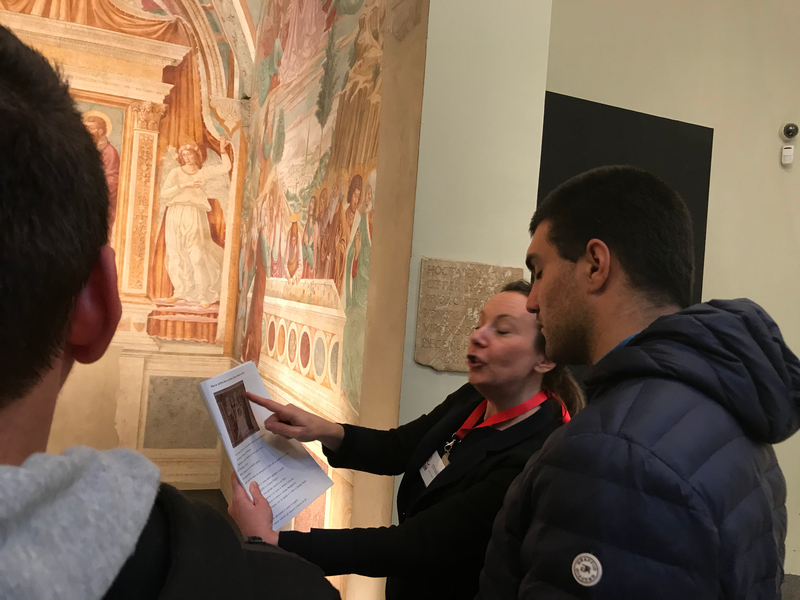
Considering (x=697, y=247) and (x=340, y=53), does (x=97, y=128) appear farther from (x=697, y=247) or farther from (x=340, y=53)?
(x=697, y=247)

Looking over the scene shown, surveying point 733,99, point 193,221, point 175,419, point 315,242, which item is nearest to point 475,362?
point 315,242

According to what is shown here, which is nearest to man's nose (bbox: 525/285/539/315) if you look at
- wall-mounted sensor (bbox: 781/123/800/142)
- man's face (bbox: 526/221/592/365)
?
man's face (bbox: 526/221/592/365)

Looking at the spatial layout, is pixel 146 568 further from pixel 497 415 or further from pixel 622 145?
pixel 622 145

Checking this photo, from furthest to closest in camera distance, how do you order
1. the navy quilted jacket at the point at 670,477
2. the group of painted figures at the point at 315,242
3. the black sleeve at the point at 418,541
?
the group of painted figures at the point at 315,242
the black sleeve at the point at 418,541
the navy quilted jacket at the point at 670,477

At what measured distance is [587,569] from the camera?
1.17 meters

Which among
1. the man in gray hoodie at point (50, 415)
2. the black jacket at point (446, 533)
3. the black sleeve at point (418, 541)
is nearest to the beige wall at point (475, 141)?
the black jacket at point (446, 533)

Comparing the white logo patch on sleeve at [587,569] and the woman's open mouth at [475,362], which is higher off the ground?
the woman's open mouth at [475,362]

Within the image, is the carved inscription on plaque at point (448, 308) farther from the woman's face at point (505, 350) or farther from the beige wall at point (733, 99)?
the beige wall at point (733, 99)

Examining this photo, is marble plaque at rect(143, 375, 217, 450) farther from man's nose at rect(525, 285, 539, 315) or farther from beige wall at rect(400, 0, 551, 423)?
man's nose at rect(525, 285, 539, 315)

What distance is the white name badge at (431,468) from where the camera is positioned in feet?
7.22

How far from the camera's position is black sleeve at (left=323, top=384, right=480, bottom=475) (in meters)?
2.56

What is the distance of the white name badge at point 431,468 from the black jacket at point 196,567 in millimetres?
1534

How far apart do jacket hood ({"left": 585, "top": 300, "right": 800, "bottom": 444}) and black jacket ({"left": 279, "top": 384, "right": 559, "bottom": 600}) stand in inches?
26.5

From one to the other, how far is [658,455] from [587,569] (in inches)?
10.2
